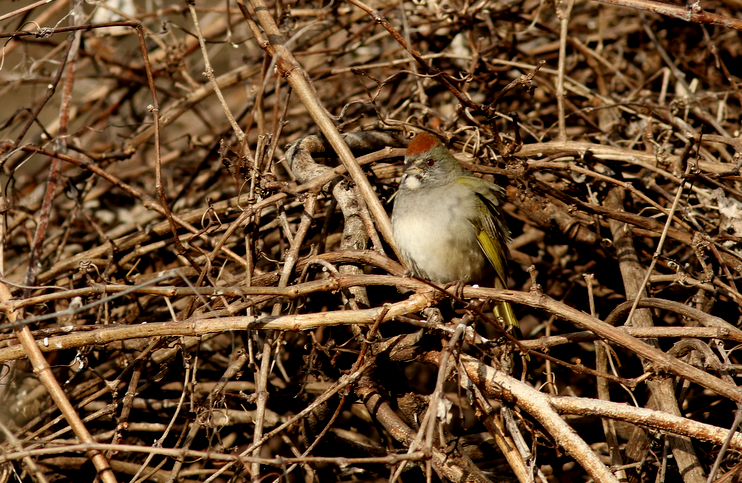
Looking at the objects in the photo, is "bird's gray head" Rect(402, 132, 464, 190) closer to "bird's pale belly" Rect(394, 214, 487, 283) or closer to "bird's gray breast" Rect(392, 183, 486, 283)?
"bird's gray breast" Rect(392, 183, 486, 283)

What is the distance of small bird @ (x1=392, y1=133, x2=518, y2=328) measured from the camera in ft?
11.8

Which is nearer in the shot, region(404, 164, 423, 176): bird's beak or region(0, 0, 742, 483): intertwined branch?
region(0, 0, 742, 483): intertwined branch

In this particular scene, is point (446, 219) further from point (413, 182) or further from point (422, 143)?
point (422, 143)

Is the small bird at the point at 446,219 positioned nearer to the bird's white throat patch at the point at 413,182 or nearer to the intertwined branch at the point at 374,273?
the bird's white throat patch at the point at 413,182

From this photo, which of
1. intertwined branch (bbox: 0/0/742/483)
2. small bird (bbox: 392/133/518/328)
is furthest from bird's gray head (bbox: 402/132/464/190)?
intertwined branch (bbox: 0/0/742/483)

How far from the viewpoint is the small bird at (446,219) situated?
361 cm

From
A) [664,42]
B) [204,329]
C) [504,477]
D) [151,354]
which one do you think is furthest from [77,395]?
[664,42]

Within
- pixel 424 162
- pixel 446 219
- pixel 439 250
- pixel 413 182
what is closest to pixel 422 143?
pixel 424 162

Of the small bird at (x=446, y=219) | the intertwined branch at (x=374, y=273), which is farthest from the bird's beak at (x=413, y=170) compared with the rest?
the intertwined branch at (x=374, y=273)

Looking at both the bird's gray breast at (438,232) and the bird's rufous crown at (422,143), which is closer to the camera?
the bird's gray breast at (438,232)

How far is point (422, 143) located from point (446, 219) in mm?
449

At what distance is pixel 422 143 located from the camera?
3725mm

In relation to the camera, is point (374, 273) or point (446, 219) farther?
point (374, 273)

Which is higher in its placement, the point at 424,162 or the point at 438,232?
the point at 424,162
